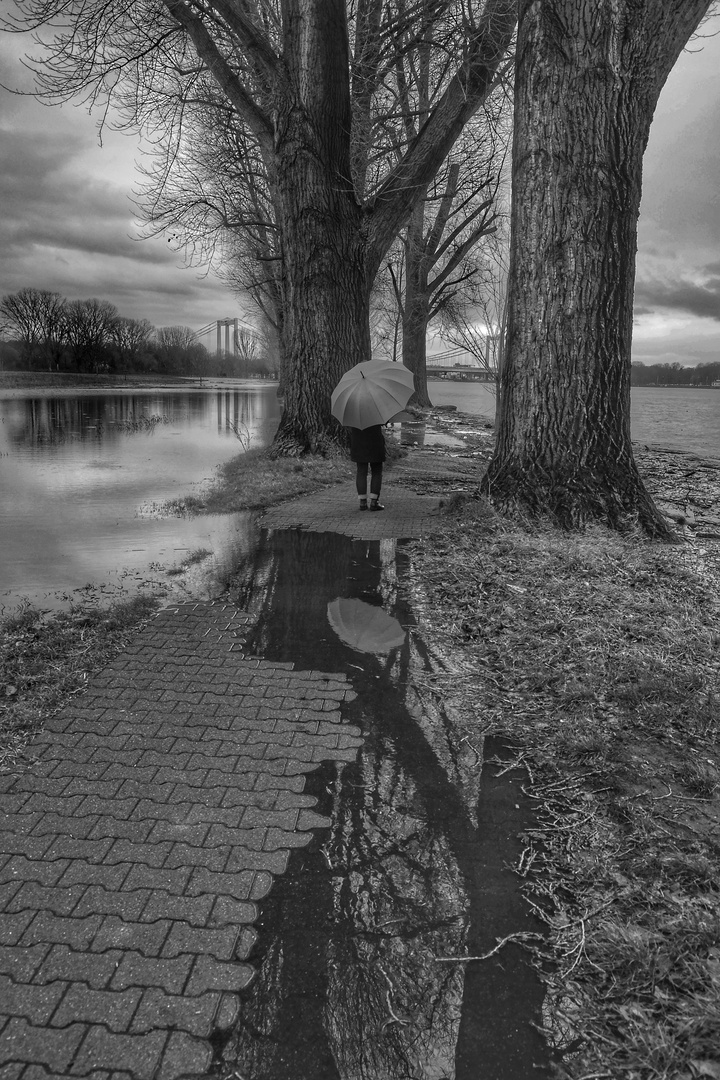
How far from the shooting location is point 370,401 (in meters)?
8.30

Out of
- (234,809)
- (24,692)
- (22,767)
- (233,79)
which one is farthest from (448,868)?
(233,79)

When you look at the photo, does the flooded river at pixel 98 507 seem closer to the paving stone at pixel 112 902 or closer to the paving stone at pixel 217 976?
the paving stone at pixel 112 902

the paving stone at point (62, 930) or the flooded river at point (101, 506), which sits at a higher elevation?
the flooded river at point (101, 506)

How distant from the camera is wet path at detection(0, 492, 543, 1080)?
196 centimetres

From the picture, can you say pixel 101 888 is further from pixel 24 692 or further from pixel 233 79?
pixel 233 79

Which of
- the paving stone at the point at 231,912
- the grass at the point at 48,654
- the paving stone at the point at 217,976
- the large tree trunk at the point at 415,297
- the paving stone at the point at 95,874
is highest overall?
the large tree trunk at the point at 415,297

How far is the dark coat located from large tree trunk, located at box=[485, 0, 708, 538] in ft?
5.96

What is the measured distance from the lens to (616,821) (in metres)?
2.88

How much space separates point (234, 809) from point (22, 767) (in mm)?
1078

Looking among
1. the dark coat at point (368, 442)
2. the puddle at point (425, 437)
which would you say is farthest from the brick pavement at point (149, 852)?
the puddle at point (425, 437)

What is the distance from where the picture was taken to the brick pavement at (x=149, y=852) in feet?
6.54

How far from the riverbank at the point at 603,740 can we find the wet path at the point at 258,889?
0.18 meters

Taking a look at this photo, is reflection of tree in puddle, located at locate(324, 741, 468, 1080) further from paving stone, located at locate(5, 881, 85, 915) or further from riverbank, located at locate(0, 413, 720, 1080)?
paving stone, located at locate(5, 881, 85, 915)

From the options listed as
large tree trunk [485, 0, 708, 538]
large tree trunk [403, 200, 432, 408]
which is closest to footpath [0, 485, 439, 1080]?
large tree trunk [485, 0, 708, 538]
